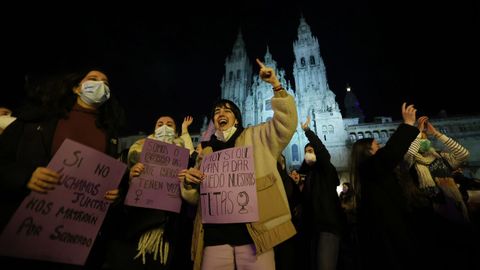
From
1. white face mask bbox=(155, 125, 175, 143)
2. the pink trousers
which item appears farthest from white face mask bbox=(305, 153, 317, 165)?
white face mask bbox=(155, 125, 175, 143)

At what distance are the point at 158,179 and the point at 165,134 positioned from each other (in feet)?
3.58

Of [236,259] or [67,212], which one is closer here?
[67,212]

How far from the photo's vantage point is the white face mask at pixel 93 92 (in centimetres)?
234

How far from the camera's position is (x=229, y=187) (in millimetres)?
2100

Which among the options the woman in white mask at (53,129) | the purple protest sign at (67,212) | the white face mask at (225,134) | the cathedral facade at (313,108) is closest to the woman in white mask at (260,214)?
the white face mask at (225,134)

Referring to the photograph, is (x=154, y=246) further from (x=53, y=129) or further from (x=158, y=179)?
(x=53, y=129)

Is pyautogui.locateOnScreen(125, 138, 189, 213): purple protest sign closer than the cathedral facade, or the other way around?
pyautogui.locateOnScreen(125, 138, 189, 213): purple protest sign

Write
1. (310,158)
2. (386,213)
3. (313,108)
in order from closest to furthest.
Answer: (386,213) → (310,158) → (313,108)

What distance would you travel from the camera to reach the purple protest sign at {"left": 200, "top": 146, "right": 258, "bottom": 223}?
1987 millimetres

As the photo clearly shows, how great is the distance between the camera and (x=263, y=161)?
2.20m

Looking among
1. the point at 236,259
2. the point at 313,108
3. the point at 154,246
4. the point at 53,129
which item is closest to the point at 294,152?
the point at 313,108

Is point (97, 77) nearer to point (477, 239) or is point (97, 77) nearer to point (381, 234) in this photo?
point (381, 234)

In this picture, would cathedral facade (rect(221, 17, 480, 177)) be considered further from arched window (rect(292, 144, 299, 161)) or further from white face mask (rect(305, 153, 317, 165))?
white face mask (rect(305, 153, 317, 165))

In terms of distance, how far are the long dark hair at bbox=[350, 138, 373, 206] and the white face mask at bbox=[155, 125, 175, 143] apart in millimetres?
2662
